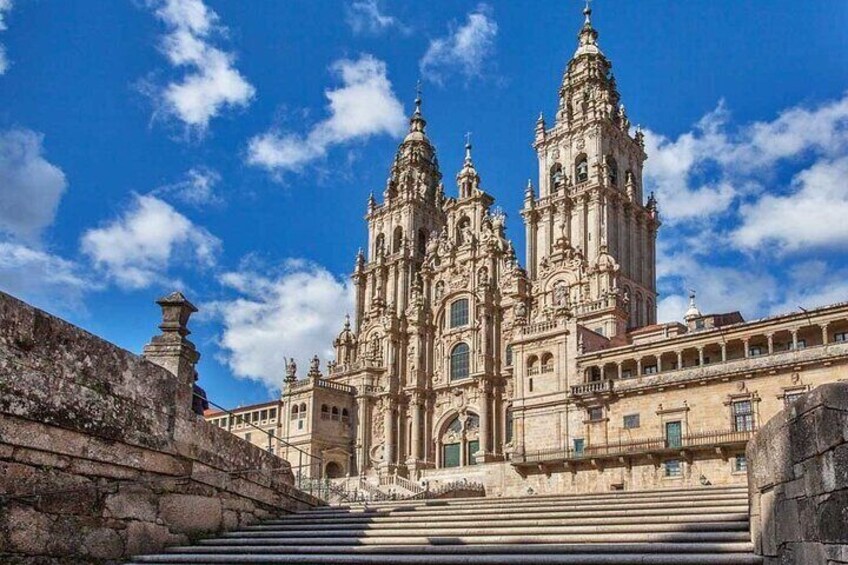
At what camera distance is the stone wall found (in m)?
9.09

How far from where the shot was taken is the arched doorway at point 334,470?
56156 millimetres

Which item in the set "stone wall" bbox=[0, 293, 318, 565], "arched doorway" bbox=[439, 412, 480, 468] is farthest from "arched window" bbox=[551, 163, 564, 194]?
"stone wall" bbox=[0, 293, 318, 565]

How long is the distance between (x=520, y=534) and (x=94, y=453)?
5.21m

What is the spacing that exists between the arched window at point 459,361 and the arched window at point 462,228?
27.7 ft

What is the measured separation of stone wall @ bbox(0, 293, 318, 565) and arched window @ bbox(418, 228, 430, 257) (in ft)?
177

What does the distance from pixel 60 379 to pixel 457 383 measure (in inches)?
1844

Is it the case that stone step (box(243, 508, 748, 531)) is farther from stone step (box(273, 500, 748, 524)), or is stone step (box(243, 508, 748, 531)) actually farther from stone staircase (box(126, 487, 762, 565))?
stone step (box(273, 500, 748, 524))

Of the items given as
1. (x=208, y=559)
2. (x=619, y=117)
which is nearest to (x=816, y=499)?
(x=208, y=559)

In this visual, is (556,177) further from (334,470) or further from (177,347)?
(177,347)

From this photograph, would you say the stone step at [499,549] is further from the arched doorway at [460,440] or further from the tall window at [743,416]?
the arched doorway at [460,440]

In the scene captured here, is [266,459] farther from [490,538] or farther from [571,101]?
[571,101]

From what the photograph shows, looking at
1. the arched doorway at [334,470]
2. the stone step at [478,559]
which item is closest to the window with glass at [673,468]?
the arched doorway at [334,470]

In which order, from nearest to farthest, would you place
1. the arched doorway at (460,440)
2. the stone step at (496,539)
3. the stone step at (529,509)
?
the stone step at (496,539)
the stone step at (529,509)
the arched doorway at (460,440)

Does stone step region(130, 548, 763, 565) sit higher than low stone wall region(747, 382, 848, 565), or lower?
lower
